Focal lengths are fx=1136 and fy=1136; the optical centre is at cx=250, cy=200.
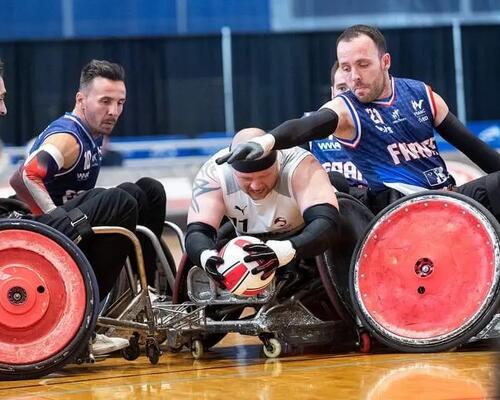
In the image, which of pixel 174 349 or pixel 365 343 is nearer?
pixel 365 343

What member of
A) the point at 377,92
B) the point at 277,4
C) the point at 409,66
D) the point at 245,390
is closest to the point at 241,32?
the point at 277,4

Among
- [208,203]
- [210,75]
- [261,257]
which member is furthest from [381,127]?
[210,75]

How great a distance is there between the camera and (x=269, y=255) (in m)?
4.62

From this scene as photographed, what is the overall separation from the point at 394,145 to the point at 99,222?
4.56ft

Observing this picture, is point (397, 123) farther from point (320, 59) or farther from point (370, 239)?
point (320, 59)

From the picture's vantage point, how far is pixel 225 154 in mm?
4766

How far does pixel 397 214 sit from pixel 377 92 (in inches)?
25.8

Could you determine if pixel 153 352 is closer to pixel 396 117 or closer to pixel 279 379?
pixel 279 379

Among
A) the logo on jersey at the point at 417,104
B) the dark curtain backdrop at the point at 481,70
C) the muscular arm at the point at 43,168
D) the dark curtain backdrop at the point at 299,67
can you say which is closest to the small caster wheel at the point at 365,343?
the logo on jersey at the point at 417,104

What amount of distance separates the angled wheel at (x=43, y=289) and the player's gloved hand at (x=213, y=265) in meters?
0.47

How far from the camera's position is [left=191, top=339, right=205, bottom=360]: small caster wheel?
17.1 ft

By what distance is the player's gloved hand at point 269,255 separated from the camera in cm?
461

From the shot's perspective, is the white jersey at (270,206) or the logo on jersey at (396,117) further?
the logo on jersey at (396,117)

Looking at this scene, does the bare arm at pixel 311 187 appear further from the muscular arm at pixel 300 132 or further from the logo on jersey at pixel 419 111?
the logo on jersey at pixel 419 111
